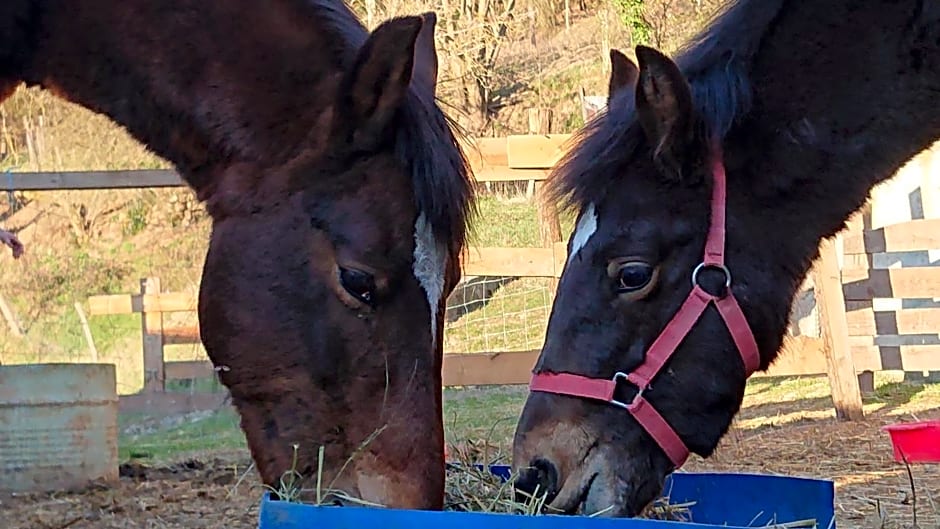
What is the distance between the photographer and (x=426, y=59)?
2801mm

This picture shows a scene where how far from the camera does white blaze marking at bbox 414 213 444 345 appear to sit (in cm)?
231

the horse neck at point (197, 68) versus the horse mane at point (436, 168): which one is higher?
the horse neck at point (197, 68)

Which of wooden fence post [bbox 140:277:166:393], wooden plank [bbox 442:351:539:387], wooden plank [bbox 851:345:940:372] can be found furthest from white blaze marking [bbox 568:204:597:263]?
wooden fence post [bbox 140:277:166:393]

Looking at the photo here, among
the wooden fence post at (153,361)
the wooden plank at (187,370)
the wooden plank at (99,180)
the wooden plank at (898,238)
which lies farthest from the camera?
the wooden plank at (187,370)

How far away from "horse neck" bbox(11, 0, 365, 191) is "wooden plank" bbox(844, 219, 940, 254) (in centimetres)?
708

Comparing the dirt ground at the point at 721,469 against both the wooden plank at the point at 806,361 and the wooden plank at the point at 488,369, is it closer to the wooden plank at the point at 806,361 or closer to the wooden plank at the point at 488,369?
the wooden plank at the point at 806,361

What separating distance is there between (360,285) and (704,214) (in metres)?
0.85

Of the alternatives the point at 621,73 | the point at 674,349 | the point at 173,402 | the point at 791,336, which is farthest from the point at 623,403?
the point at 173,402

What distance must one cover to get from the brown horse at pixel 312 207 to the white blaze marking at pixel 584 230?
0.30 m

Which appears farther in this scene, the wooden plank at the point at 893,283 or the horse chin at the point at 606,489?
the wooden plank at the point at 893,283

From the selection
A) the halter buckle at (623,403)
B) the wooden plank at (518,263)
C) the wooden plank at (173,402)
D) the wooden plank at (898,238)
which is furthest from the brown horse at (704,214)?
the wooden plank at (898,238)

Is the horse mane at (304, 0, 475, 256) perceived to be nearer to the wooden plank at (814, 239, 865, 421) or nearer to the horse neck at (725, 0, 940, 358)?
the horse neck at (725, 0, 940, 358)

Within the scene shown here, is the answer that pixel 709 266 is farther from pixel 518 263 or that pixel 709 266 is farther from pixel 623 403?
pixel 518 263

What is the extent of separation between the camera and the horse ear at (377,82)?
2.28m
